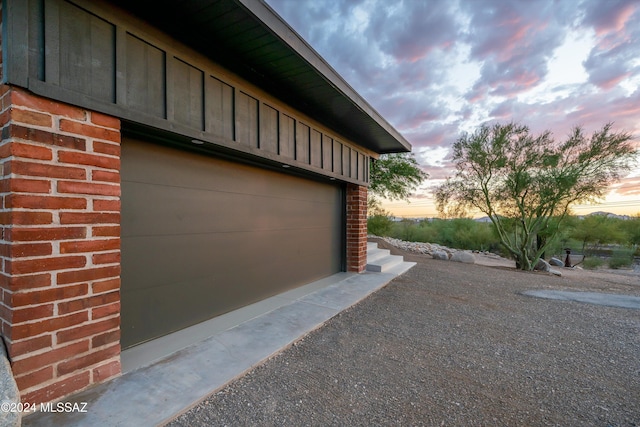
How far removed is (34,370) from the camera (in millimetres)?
1504

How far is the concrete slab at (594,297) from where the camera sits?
160 inches

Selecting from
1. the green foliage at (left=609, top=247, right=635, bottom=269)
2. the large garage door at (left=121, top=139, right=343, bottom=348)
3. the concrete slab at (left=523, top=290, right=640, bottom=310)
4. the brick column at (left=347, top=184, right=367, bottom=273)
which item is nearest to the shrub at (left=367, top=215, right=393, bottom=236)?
the brick column at (left=347, top=184, right=367, bottom=273)

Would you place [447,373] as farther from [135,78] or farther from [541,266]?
Result: [541,266]

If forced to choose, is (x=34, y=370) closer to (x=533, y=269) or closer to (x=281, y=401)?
(x=281, y=401)

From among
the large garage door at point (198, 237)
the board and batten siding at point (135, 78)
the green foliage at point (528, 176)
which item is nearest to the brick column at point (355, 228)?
the large garage door at point (198, 237)

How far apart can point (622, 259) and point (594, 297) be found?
1255 centimetres

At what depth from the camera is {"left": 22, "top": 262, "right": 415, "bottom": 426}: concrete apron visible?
1529 mm

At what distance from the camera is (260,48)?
2537 millimetres

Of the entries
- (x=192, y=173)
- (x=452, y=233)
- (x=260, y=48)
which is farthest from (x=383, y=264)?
(x=452, y=233)

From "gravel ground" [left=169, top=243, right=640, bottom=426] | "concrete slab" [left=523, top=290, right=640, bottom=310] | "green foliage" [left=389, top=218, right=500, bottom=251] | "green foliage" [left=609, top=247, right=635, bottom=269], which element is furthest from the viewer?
"green foliage" [left=389, top=218, right=500, bottom=251]

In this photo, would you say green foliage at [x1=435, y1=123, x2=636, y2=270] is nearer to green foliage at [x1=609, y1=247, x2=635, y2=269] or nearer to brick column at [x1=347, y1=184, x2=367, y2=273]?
brick column at [x1=347, y1=184, x2=367, y2=273]

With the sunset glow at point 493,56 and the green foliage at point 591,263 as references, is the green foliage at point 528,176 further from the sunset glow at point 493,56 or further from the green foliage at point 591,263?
the green foliage at point 591,263

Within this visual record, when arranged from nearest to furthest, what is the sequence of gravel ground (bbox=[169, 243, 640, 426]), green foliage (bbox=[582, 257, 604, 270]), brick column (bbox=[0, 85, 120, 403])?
1. brick column (bbox=[0, 85, 120, 403])
2. gravel ground (bbox=[169, 243, 640, 426])
3. green foliage (bbox=[582, 257, 604, 270])

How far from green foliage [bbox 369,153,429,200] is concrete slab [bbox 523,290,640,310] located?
A: 6.81m
